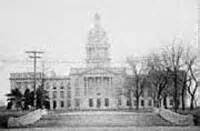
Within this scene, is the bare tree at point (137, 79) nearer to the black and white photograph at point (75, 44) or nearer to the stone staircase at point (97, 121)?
the black and white photograph at point (75, 44)

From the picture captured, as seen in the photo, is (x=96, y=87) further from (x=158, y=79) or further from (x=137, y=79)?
(x=137, y=79)

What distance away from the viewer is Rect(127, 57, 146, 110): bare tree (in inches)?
314

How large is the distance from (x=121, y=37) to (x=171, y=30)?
83cm

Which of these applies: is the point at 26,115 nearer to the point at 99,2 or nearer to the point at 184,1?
the point at 99,2

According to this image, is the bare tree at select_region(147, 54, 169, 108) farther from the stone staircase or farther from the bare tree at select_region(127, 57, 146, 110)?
the stone staircase

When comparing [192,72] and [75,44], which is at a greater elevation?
[75,44]

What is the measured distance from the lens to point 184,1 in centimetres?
636

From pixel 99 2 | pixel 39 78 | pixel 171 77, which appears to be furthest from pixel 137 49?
pixel 171 77

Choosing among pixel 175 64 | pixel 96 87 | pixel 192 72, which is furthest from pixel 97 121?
pixel 175 64

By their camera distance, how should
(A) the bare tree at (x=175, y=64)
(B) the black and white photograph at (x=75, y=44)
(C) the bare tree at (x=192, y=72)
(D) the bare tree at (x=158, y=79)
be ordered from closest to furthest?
(B) the black and white photograph at (x=75, y=44)
(C) the bare tree at (x=192, y=72)
(D) the bare tree at (x=158, y=79)
(A) the bare tree at (x=175, y=64)

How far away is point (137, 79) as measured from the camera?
838 centimetres

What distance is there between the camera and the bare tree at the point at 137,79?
26.1 feet

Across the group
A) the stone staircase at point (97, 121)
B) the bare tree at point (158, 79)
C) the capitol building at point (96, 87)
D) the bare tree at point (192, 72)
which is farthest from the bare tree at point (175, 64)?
the stone staircase at point (97, 121)

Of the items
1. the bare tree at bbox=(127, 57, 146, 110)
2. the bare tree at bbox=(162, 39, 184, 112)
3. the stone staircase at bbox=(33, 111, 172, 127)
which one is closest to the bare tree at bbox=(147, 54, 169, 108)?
the bare tree at bbox=(162, 39, 184, 112)
